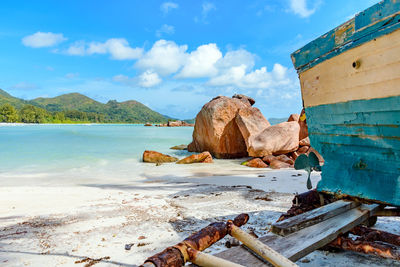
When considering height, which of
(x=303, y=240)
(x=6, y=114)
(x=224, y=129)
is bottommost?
(x=303, y=240)

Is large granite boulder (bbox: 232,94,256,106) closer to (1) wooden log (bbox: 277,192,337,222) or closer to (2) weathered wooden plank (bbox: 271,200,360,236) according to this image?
(1) wooden log (bbox: 277,192,337,222)

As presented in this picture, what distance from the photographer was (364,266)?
2660 mm

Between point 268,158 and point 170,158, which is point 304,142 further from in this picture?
point 170,158

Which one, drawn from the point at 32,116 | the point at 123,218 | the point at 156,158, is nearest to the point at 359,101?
the point at 123,218

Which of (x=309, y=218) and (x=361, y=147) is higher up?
(x=361, y=147)

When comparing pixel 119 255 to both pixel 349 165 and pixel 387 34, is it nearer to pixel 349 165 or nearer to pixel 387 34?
pixel 349 165

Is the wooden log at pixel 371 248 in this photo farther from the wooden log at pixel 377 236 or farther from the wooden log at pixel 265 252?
the wooden log at pixel 265 252

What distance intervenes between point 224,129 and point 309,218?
12.4 m

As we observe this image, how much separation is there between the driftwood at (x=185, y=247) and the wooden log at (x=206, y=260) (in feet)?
0.13

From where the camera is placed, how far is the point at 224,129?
14.9m

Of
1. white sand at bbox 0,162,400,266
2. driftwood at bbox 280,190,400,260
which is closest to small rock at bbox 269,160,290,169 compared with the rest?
white sand at bbox 0,162,400,266

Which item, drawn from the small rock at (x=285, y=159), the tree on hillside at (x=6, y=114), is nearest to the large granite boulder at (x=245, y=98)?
the small rock at (x=285, y=159)

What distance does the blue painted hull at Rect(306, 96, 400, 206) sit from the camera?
2479 mm

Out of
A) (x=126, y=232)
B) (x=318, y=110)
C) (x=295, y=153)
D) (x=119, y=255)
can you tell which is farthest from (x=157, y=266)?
(x=295, y=153)
